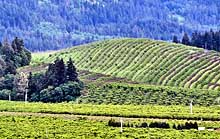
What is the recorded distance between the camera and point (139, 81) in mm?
147750

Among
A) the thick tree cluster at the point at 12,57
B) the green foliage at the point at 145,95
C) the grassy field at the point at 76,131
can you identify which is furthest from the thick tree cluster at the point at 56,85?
the grassy field at the point at 76,131

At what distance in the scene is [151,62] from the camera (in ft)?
531

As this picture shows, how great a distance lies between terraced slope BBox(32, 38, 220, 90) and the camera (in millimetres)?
143250

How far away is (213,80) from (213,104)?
2479cm

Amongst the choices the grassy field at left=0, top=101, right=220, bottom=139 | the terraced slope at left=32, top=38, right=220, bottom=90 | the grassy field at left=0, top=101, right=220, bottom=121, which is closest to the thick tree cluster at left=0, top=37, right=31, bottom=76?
the terraced slope at left=32, top=38, right=220, bottom=90

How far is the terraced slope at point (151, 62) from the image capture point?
14325cm

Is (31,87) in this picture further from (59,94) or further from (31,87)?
(59,94)

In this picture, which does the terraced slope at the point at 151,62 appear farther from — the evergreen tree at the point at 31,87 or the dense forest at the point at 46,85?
the evergreen tree at the point at 31,87

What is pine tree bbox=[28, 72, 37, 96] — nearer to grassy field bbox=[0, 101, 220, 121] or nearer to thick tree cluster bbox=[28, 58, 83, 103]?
thick tree cluster bbox=[28, 58, 83, 103]

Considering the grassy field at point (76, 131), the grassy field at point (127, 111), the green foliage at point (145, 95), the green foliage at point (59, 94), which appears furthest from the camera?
the green foliage at point (59, 94)

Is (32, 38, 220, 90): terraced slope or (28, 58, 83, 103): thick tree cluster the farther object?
(32, 38, 220, 90): terraced slope

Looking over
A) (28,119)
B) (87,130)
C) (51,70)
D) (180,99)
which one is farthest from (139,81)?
(87,130)

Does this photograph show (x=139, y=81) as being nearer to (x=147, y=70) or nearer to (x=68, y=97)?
(x=147, y=70)

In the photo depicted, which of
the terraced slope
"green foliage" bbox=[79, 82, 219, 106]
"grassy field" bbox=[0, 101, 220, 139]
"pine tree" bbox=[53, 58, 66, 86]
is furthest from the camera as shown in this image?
the terraced slope
